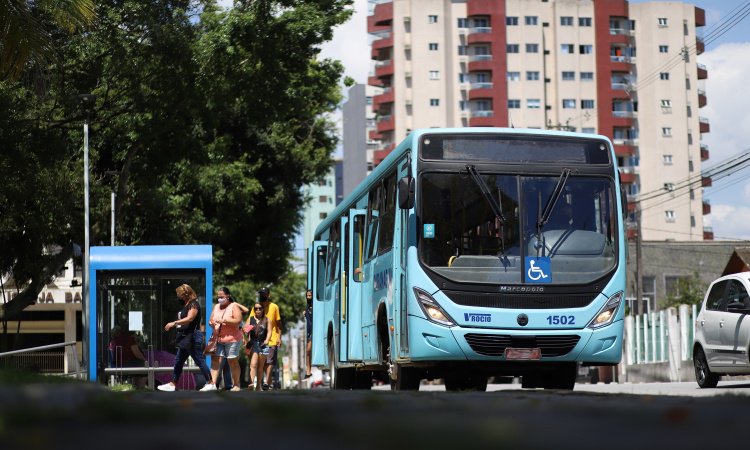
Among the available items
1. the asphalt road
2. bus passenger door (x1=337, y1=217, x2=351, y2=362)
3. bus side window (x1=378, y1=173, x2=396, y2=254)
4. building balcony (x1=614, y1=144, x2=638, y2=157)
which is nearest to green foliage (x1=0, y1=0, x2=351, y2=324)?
bus passenger door (x1=337, y1=217, x2=351, y2=362)

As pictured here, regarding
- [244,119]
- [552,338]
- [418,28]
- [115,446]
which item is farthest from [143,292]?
[418,28]

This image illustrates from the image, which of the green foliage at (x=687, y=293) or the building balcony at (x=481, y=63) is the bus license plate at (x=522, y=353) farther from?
the building balcony at (x=481, y=63)

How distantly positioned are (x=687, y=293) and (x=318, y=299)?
47558mm

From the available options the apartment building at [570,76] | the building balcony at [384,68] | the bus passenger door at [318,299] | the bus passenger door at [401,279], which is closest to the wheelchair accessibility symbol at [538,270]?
the bus passenger door at [401,279]

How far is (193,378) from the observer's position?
25.7m

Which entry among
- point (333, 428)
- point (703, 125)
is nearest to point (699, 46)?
point (703, 125)

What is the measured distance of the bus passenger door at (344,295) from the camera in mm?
21031

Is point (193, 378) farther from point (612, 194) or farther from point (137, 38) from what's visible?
point (612, 194)

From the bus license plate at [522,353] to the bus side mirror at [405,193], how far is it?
1.97 metres

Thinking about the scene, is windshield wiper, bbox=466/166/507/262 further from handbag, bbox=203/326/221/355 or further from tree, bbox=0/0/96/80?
tree, bbox=0/0/96/80

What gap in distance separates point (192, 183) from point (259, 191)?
344 centimetres

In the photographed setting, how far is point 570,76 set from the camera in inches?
4683

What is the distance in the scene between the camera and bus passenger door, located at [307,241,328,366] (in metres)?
25.1

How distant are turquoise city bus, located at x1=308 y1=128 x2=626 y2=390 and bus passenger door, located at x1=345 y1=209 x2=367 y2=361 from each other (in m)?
2.91
